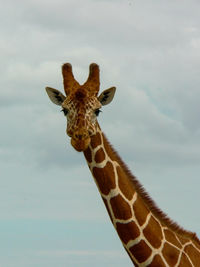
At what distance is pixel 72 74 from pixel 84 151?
1.99 m

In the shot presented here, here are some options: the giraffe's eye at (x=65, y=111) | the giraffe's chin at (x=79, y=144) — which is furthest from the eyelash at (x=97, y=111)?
the giraffe's chin at (x=79, y=144)

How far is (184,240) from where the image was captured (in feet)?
61.3

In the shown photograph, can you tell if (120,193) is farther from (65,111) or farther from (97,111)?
(65,111)

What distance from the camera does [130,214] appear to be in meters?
17.8

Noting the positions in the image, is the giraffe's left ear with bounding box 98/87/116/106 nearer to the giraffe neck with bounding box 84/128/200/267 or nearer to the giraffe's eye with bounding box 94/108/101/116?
the giraffe's eye with bounding box 94/108/101/116

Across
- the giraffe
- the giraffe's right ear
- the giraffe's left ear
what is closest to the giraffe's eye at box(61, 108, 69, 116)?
the giraffe

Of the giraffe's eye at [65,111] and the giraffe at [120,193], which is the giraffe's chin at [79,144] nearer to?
the giraffe at [120,193]

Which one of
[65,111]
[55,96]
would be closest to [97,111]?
[65,111]

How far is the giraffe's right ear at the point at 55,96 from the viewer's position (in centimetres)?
1829

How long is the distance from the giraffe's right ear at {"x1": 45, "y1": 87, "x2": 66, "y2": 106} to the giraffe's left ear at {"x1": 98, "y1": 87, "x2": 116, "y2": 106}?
2.98 ft

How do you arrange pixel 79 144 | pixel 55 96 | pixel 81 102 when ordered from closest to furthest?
pixel 79 144
pixel 81 102
pixel 55 96

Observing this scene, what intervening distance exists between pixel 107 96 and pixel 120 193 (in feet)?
7.73

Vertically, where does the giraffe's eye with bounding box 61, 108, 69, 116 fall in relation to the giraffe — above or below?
above

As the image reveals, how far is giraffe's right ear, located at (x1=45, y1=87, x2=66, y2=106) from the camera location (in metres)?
18.3
